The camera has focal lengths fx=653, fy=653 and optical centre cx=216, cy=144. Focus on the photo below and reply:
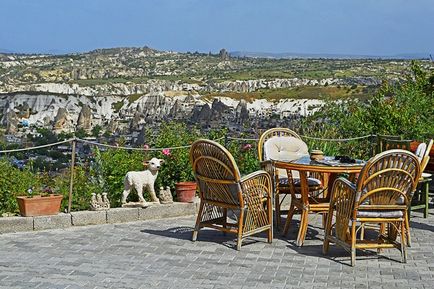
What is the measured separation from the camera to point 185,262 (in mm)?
5555

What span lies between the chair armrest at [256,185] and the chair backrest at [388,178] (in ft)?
3.33

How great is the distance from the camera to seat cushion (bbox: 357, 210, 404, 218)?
217 inches

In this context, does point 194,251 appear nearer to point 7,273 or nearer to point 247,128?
point 7,273

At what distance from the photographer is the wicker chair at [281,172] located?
6.81 metres

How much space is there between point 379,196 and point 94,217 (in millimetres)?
3109

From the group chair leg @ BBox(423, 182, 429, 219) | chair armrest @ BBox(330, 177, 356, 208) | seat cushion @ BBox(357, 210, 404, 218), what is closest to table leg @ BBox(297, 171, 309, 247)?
chair armrest @ BBox(330, 177, 356, 208)

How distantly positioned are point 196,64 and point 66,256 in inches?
2765

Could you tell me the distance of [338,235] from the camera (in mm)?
5832

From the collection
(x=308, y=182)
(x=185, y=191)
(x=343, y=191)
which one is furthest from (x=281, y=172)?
(x=343, y=191)

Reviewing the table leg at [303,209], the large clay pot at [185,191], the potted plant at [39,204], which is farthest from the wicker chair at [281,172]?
the potted plant at [39,204]

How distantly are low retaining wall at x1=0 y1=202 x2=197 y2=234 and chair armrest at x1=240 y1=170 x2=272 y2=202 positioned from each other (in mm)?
1656

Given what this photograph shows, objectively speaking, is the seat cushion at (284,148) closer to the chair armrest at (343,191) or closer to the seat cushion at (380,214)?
the chair armrest at (343,191)

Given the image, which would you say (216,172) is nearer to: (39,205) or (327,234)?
(327,234)

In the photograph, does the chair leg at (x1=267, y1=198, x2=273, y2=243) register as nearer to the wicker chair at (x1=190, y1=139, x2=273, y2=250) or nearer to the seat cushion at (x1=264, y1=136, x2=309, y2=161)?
the wicker chair at (x1=190, y1=139, x2=273, y2=250)
